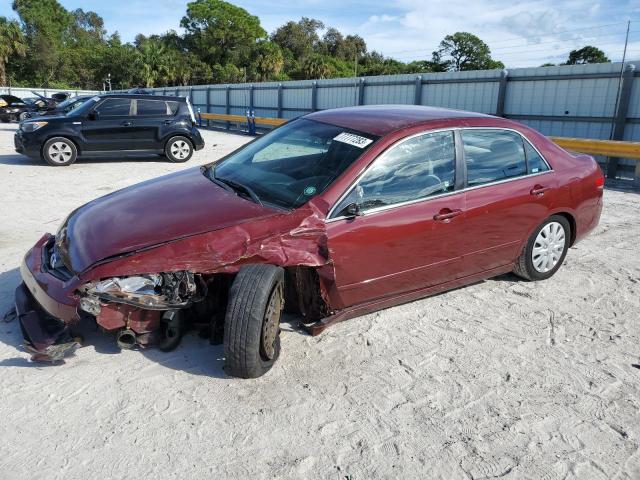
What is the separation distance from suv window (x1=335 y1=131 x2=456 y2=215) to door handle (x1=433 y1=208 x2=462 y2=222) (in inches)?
6.1

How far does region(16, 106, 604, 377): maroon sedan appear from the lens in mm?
3096

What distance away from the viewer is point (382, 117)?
4.16 m

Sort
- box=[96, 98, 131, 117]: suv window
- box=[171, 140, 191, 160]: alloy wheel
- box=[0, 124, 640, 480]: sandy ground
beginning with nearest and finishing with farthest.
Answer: box=[0, 124, 640, 480]: sandy ground, box=[96, 98, 131, 117]: suv window, box=[171, 140, 191, 160]: alloy wheel

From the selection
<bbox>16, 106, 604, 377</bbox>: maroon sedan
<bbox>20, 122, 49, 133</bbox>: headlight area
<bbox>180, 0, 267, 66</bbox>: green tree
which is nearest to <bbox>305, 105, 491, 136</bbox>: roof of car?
<bbox>16, 106, 604, 377</bbox>: maroon sedan

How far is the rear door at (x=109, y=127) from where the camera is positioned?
462 inches

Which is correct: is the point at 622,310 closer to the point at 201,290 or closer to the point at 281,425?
the point at 281,425

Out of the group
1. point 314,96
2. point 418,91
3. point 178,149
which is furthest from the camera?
point 314,96

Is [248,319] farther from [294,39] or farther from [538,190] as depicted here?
[294,39]

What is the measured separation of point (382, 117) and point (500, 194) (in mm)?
1151

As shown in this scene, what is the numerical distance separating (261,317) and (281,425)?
61 centimetres

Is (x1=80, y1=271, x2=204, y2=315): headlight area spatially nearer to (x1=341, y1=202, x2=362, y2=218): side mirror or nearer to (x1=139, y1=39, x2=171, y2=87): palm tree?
(x1=341, y1=202, x2=362, y2=218): side mirror

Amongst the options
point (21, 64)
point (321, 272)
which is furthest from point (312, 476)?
point (21, 64)

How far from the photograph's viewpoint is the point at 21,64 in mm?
60281

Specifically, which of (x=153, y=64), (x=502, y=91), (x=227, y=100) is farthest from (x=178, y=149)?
(x=153, y=64)
